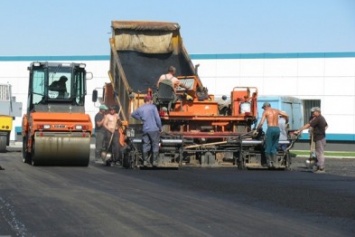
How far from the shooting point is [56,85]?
22625 mm

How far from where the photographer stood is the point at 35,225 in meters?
9.82

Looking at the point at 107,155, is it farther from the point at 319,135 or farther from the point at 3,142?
the point at 3,142

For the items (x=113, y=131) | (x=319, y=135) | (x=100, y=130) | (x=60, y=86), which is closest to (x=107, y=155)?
(x=113, y=131)

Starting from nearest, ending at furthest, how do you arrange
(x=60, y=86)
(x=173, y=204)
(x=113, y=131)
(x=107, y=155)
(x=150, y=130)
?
(x=173, y=204), (x=150, y=130), (x=60, y=86), (x=107, y=155), (x=113, y=131)

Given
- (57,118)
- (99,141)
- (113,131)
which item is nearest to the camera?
(57,118)

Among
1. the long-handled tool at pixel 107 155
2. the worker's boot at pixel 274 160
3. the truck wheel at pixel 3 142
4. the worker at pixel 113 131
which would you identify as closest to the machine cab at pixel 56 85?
the worker at pixel 113 131

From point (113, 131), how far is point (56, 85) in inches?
78.4

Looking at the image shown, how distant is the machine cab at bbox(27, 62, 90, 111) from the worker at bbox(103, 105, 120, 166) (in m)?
0.97

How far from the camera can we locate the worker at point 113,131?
22891 millimetres

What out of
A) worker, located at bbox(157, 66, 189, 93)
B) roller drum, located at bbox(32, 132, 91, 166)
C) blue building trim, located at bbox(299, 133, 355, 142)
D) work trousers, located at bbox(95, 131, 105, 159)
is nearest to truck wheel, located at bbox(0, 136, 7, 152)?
work trousers, located at bbox(95, 131, 105, 159)

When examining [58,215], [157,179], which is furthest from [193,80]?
[58,215]

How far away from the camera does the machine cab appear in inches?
883

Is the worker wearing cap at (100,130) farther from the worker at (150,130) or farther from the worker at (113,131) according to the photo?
the worker at (150,130)

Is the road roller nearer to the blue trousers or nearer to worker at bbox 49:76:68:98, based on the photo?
worker at bbox 49:76:68:98
